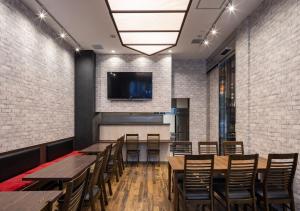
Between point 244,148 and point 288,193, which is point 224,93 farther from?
point 288,193

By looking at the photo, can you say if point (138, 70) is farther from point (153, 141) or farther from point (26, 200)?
point (26, 200)

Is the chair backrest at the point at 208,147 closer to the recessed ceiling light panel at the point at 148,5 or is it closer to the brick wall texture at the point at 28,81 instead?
the recessed ceiling light panel at the point at 148,5

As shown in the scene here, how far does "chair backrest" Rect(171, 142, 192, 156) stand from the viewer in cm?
462

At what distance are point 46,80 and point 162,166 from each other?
13.3 feet

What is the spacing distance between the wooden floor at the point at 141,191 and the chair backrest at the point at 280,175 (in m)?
1.57

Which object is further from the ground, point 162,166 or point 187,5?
point 187,5

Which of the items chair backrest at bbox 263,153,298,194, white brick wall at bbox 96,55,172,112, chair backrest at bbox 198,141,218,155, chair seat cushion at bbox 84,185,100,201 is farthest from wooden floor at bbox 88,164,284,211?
white brick wall at bbox 96,55,172,112

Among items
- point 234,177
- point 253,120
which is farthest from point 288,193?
point 253,120

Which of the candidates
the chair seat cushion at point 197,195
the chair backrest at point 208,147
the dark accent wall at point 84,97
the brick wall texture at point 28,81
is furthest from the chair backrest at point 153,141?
the chair seat cushion at point 197,195

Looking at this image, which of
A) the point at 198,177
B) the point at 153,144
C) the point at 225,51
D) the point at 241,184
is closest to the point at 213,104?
the point at 225,51

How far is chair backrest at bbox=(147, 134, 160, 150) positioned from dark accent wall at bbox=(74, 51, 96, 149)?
1748 mm

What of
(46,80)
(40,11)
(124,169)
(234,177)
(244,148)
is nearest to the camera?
(234,177)

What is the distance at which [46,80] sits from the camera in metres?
5.20

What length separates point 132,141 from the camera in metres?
7.05
